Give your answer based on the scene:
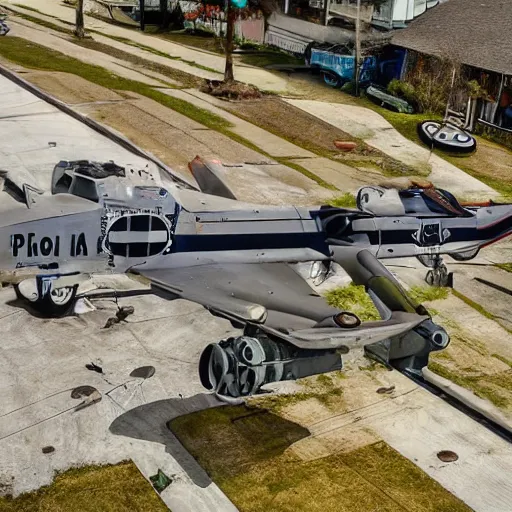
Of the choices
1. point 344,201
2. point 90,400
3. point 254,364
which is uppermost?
point 254,364

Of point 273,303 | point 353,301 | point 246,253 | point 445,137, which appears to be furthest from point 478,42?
point 273,303

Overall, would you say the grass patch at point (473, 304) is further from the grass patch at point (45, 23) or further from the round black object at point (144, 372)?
the grass patch at point (45, 23)

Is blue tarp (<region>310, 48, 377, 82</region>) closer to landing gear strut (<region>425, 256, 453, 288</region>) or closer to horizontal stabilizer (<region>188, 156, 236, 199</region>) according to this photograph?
horizontal stabilizer (<region>188, 156, 236, 199</region>)

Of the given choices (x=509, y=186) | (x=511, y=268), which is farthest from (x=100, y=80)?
(x=511, y=268)

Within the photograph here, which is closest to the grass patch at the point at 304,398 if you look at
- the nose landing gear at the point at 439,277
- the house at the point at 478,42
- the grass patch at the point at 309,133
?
the nose landing gear at the point at 439,277

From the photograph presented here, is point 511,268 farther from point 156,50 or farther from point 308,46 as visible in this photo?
point 156,50

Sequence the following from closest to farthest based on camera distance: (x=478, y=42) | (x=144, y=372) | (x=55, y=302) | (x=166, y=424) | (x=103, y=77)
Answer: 1. (x=166, y=424)
2. (x=144, y=372)
3. (x=55, y=302)
4. (x=478, y=42)
5. (x=103, y=77)

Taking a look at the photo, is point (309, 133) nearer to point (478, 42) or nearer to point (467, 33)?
point (478, 42)

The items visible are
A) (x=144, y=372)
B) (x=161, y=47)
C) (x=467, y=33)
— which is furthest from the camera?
(x=161, y=47)
